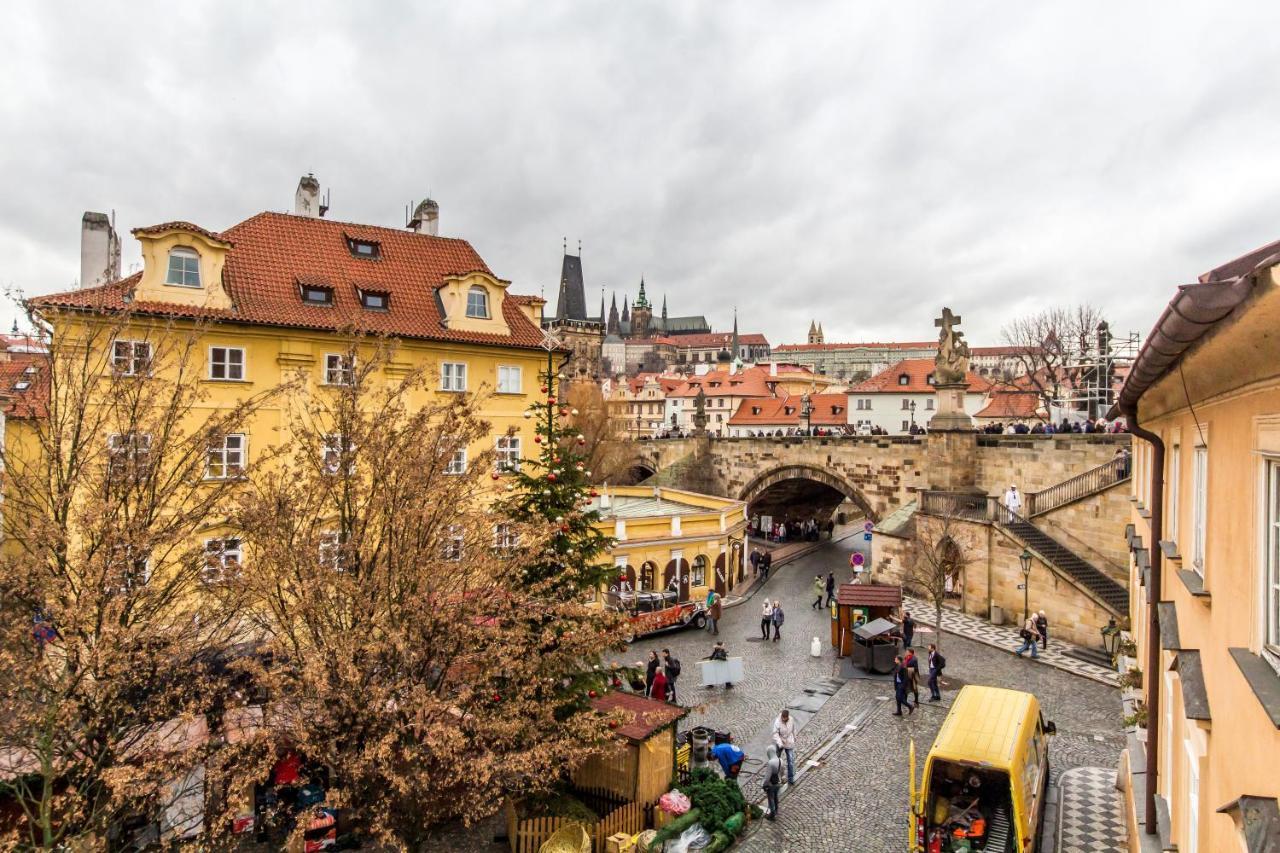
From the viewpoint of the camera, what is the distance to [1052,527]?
23.4 metres

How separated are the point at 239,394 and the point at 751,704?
529 inches

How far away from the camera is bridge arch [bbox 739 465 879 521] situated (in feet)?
116

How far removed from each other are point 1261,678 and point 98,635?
950cm

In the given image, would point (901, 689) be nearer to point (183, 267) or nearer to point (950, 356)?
point (950, 356)

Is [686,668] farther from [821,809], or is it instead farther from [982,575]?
[982,575]

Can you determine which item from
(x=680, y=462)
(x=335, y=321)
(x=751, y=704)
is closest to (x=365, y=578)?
(x=751, y=704)

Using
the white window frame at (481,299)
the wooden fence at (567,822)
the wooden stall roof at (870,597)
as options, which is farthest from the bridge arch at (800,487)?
the wooden fence at (567,822)

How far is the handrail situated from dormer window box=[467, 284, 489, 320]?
57.8 ft

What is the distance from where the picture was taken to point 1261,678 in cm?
305

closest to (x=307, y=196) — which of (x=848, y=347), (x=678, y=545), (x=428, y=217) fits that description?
(x=428, y=217)

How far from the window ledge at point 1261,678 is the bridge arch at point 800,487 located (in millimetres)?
31604

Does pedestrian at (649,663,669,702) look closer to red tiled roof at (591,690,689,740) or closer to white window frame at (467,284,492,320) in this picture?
red tiled roof at (591,690,689,740)

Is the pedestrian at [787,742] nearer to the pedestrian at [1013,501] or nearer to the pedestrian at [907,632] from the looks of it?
the pedestrian at [907,632]

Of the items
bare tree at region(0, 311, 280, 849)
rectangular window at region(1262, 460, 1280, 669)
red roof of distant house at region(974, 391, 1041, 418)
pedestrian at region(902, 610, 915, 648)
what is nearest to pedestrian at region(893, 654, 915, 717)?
pedestrian at region(902, 610, 915, 648)
